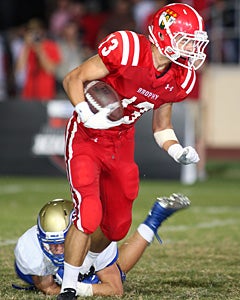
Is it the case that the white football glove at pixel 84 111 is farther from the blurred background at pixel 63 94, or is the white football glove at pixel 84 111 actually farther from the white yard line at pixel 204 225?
the blurred background at pixel 63 94

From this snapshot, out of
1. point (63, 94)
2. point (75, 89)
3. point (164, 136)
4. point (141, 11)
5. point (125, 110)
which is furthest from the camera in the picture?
point (141, 11)

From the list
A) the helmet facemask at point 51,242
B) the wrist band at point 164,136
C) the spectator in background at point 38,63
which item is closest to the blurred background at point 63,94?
the spectator in background at point 38,63

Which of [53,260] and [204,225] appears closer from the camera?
[53,260]

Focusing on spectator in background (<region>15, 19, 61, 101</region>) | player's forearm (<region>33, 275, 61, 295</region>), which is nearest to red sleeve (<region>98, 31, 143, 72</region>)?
player's forearm (<region>33, 275, 61, 295</region>)

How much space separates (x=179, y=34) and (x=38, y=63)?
7.99 meters

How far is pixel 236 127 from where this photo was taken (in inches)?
610

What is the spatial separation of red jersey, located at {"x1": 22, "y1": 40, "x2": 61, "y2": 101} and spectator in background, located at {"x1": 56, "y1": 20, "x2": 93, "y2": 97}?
0.14 meters

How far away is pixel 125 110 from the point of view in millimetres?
5379

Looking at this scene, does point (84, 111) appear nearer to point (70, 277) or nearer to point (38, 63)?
point (70, 277)

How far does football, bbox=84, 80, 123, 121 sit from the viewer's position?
5.10 m

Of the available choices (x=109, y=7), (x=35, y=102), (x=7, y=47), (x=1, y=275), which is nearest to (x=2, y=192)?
(x=35, y=102)

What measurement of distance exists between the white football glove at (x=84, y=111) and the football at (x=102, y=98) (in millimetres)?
74

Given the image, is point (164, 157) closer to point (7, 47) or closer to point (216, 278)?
point (7, 47)

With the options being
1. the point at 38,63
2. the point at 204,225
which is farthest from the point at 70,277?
the point at 38,63
